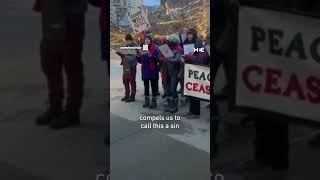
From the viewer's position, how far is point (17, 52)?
2.16m

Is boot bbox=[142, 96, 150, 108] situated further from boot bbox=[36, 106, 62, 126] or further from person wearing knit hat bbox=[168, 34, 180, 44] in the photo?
boot bbox=[36, 106, 62, 126]

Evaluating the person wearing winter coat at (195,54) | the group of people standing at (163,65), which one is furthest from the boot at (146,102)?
the person wearing winter coat at (195,54)

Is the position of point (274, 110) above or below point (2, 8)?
below

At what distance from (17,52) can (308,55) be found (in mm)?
1164

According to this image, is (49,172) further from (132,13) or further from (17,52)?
(132,13)

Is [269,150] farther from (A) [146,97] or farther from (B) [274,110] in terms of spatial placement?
(A) [146,97]

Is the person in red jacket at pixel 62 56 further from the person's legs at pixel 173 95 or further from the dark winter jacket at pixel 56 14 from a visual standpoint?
the person's legs at pixel 173 95

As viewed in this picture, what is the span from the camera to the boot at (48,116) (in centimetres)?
220

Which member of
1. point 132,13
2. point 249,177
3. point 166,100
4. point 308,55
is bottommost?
point 249,177

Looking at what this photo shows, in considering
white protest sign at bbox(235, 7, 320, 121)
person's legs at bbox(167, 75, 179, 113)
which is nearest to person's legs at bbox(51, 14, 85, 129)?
person's legs at bbox(167, 75, 179, 113)

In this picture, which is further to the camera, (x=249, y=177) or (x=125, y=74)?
(x=249, y=177)

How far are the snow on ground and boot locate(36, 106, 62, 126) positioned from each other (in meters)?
0.23

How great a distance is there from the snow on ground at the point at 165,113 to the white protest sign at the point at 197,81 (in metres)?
0.04

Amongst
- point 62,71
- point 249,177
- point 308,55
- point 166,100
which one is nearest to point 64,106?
point 62,71
